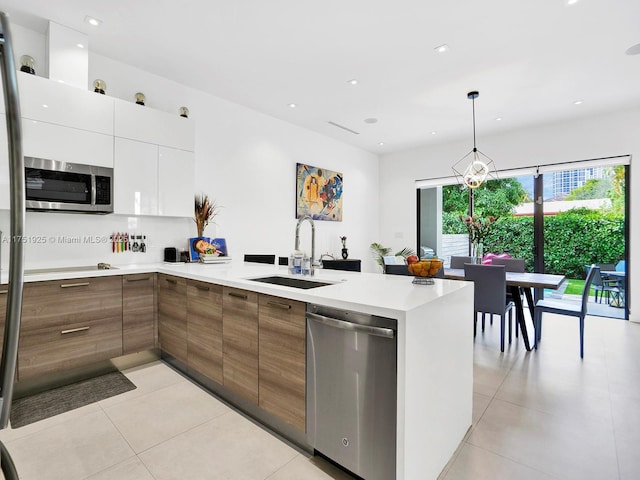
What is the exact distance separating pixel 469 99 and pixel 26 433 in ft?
16.3

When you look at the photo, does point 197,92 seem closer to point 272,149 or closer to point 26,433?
point 272,149

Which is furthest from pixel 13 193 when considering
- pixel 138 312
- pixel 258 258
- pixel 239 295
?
pixel 258 258

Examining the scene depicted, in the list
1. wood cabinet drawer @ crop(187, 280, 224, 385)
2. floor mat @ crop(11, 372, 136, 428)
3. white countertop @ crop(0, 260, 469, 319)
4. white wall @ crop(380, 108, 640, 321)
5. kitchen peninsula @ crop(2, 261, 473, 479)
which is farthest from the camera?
white wall @ crop(380, 108, 640, 321)

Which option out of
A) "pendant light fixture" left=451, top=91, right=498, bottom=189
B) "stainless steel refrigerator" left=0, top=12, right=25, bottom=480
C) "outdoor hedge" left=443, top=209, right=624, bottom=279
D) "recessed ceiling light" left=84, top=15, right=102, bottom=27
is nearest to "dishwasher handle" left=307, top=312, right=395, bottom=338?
"stainless steel refrigerator" left=0, top=12, right=25, bottom=480

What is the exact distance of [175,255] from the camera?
3449 millimetres

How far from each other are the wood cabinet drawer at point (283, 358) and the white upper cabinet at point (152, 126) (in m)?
2.13

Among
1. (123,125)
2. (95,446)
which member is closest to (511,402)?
(95,446)

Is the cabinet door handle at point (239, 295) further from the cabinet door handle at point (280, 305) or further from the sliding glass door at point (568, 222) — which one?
the sliding glass door at point (568, 222)

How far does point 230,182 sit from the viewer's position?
13.7 feet

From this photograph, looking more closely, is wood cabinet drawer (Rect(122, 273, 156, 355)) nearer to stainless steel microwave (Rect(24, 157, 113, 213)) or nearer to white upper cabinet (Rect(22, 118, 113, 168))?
stainless steel microwave (Rect(24, 157, 113, 213))

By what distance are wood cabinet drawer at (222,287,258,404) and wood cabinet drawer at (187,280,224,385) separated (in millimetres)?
77

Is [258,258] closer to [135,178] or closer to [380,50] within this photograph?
[135,178]

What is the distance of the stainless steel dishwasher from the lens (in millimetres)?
1400

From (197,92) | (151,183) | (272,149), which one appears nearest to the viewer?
(151,183)
